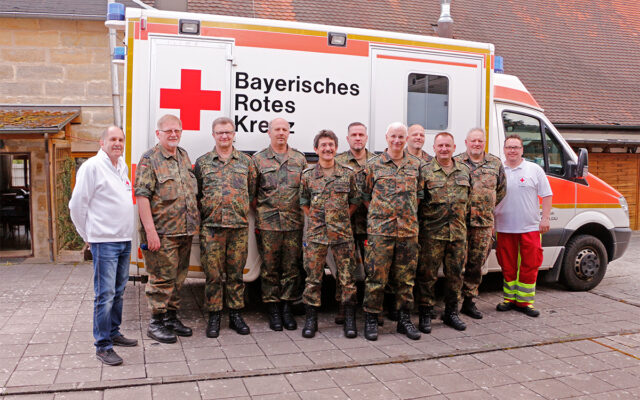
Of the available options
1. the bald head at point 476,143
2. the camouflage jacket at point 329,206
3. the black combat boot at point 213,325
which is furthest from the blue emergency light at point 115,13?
the bald head at point 476,143

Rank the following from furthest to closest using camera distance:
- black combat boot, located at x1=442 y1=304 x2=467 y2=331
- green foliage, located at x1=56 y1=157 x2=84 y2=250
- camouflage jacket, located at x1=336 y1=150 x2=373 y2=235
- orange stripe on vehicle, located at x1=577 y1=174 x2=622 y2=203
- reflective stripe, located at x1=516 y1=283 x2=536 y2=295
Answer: green foliage, located at x1=56 y1=157 x2=84 y2=250 → orange stripe on vehicle, located at x1=577 y1=174 x2=622 y2=203 → reflective stripe, located at x1=516 y1=283 x2=536 y2=295 → black combat boot, located at x1=442 y1=304 x2=467 y2=331 → camouflage jacket, located at x1=336 y1=150 x2=373 y2=235

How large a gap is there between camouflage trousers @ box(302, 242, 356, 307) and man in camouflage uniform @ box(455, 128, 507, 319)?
130cm

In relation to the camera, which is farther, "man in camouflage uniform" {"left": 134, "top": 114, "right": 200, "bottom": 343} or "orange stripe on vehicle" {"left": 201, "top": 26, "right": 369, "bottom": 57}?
"orange stripe on vehicle" {"left": 201, "top": 26, "right": 369, "bottom": 57}

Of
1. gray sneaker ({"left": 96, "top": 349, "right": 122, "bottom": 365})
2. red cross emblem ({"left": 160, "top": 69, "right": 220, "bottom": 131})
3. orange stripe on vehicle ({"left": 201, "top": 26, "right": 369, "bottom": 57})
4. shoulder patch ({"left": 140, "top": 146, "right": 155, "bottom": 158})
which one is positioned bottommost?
→ gray sneaker ({"left": 96, "top": 349, "right": 122, "bottom": 365})

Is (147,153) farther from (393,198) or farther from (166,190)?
(393,198)

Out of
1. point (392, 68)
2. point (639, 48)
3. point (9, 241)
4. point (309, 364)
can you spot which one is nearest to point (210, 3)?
point (9, 241)

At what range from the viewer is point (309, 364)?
4527 millimetres

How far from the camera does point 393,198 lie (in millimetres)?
5023

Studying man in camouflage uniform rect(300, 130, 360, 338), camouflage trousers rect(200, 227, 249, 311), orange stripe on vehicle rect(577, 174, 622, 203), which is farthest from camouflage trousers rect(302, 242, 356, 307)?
orange stripe on vehicle rect(577, 174, 622, 203)

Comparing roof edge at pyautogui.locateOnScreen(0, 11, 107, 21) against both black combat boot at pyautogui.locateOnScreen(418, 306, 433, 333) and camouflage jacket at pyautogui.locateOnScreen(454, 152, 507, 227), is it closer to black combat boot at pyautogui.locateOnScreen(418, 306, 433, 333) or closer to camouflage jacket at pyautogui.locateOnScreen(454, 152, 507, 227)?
camouflage jacket at pyautogui.locateOnScreen(454, 152, 507, 227)

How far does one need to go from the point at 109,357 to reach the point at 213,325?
98cm

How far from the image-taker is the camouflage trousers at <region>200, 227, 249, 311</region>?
16.5 ft

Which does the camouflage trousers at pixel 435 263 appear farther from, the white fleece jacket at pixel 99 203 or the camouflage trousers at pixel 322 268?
the white fleece jacket at pixel 99 203

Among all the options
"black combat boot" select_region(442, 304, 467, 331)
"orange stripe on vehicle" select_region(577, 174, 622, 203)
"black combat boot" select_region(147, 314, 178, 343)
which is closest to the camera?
"black combat boot" select_region(147, 314, 178, 343)
